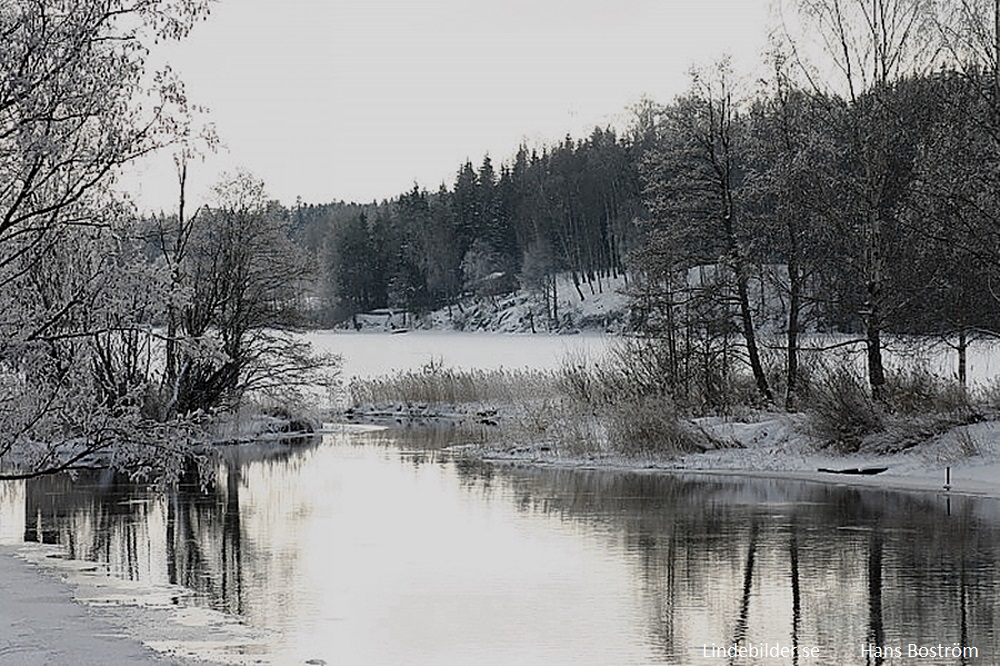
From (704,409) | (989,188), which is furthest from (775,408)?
(989,188)

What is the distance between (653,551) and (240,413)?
90.1ft

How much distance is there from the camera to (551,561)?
1703cm

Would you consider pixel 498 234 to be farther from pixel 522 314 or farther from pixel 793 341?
pixel 793 341

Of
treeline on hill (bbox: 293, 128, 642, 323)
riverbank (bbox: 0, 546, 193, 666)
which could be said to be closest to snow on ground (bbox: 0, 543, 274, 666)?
riverbank (bbox: 0, 546, 193, 666)

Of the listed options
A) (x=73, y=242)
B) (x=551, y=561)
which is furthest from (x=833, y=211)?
(x=73, y=242)

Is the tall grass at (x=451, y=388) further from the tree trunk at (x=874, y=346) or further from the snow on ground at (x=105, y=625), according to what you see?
the snow on ground at (x=105, y=625)

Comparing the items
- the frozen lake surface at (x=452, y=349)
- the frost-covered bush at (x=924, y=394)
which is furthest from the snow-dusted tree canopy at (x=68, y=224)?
the frozen lake surface at (x=452, y=349)

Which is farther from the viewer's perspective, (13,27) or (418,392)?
(418,392)

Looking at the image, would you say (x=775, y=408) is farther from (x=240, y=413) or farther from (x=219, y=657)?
(x=219, y=657)

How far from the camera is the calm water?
40.8 ft

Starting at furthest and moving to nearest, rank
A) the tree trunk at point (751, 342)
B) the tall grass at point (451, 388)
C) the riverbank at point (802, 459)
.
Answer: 1. the tall grass at point (451, 388)
2. the tree trunk at point (751, 342)
3. the riverbank at point (802, 459)

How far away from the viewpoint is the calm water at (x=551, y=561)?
12.4m

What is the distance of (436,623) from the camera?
43.9 ft

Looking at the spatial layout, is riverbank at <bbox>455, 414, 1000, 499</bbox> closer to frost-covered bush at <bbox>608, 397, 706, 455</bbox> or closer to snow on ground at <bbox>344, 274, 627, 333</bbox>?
frost-covered bush at <bbox>608, 397, 706, 455</bbox>
